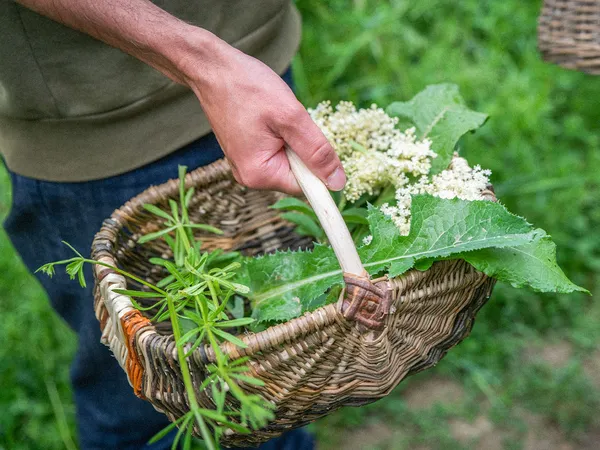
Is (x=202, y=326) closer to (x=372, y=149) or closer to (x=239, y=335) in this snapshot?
(x=239, y=335)

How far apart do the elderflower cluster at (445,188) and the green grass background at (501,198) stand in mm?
1043

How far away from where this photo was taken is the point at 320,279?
3.57ft

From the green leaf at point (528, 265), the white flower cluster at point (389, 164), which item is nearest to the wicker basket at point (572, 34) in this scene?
the white flower cluster at point (389, 164)

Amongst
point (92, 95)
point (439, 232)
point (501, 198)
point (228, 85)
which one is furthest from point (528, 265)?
point (501, 198)

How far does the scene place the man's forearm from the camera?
93cm

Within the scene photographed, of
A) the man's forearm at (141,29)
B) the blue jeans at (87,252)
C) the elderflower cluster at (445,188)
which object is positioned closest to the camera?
the man's forearm at (141,29)

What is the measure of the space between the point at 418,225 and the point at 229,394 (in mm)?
373

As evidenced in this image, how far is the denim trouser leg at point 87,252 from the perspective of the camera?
1298mm

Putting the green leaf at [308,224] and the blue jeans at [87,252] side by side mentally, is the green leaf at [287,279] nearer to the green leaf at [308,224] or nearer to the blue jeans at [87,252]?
the green leaf at [308,224]

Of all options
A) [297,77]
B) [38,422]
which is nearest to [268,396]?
[38,422]

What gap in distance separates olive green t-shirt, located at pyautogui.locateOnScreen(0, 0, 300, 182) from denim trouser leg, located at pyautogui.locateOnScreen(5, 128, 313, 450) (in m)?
0.04

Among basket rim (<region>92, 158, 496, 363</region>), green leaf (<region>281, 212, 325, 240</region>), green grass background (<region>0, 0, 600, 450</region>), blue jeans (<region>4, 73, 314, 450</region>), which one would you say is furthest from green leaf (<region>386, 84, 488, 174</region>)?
green grass background (<region>0, 0, 600, 450</region>)

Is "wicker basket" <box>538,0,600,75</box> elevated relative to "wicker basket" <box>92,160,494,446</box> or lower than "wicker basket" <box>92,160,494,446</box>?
elevated

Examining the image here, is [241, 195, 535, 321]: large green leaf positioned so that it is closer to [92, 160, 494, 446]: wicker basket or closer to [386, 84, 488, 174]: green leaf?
[92, 160, 494, 446]: wicker basket
